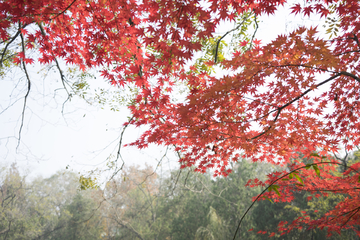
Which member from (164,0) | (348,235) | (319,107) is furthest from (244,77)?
(348,235)

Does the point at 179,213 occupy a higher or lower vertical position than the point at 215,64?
lower

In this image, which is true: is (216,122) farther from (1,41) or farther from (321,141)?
(1,41)

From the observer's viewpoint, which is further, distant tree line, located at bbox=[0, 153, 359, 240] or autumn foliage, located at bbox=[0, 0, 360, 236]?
distant tree line, located at bbox=[0, 153, 359, 240]

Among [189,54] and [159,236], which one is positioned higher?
[189,54]

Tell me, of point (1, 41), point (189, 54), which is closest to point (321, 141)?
point (189, 54)

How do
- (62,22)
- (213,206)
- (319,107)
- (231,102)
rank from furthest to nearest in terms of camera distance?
(213,206) < (319,107) < (62,22) < (231,102)

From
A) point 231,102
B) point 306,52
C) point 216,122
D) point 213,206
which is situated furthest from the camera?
point 213,206

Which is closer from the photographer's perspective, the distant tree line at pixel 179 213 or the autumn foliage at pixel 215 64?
the autumn foliage at pixel 215 64

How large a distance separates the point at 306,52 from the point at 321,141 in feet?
6.32

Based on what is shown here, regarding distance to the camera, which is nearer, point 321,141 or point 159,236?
point 321,141

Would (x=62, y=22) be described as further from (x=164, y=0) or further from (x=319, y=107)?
(x=319, y=107)

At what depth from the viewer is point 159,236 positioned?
39.8 ft

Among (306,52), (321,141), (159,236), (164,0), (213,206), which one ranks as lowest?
(159,236)

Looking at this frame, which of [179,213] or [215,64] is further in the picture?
[179,213]
